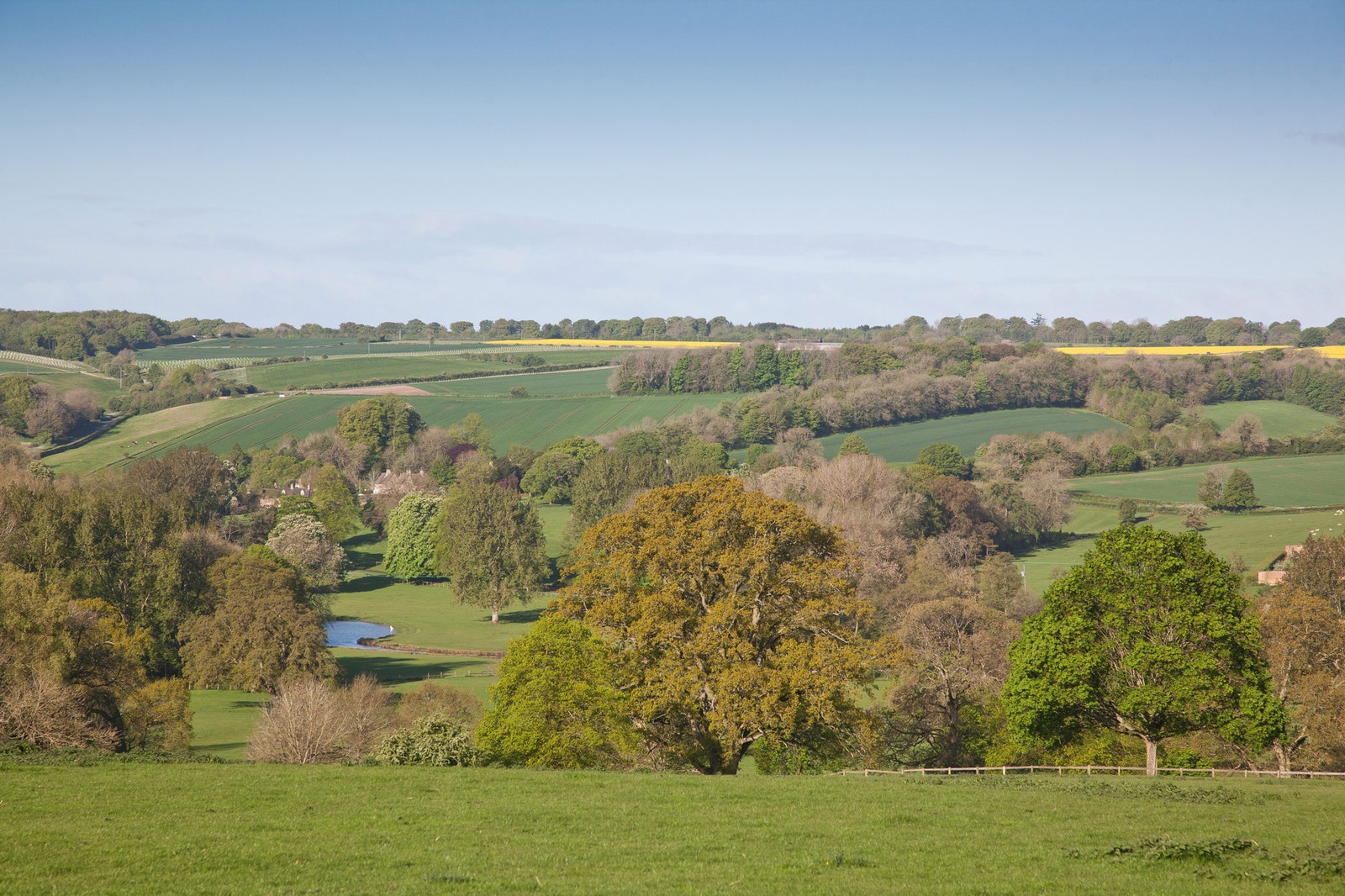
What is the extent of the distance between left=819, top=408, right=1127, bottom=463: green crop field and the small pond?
74839 mm

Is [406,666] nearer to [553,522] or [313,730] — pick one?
[313,730]

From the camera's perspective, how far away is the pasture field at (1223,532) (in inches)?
3664

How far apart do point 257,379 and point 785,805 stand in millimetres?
193788

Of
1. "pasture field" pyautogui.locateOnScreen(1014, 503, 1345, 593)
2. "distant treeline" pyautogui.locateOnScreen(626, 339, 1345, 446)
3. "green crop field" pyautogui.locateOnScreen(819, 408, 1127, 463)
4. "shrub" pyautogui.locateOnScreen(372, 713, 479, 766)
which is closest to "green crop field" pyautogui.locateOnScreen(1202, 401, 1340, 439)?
"distant treeline" pyautogui.locateOnScreen(626, 339, 1345, 446)

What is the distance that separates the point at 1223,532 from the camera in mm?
103125

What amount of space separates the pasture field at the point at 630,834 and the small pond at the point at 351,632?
59.4m

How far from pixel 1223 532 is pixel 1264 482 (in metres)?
25.6

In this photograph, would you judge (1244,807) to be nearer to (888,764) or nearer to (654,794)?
(654,794)

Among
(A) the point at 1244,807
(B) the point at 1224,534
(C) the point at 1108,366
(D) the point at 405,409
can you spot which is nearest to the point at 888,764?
(A) the point at 1244,807

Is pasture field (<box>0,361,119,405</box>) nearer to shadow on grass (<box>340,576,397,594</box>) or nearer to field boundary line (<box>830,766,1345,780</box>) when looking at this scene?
shadow on grass (<box>340,576,397,594</box>)

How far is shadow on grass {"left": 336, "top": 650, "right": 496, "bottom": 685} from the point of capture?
70.0 metres

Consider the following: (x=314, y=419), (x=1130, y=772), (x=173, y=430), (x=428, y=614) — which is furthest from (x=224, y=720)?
(x=314, y=419)

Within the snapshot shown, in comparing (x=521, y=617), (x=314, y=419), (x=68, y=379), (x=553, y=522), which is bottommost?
(x=521, y=617)

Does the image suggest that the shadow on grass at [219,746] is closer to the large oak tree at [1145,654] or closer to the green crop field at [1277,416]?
the large oak tree at [1145,654]
